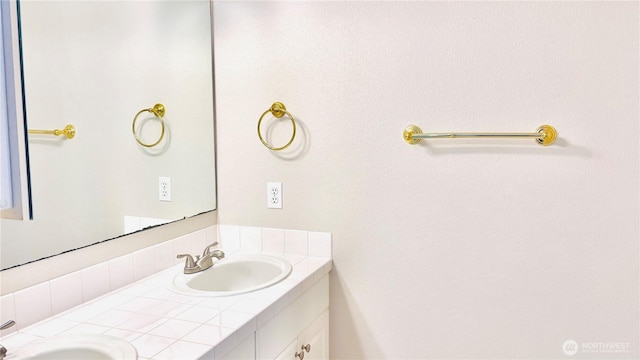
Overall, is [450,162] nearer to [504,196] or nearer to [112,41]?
[504,196]

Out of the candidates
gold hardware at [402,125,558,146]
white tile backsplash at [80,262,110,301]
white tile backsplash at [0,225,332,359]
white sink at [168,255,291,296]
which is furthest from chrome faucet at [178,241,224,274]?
gold hardware at [402,125,558,146]

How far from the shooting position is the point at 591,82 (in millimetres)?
1397

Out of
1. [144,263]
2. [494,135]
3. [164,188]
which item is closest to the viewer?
[494,135]

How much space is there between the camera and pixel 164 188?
1744 mm

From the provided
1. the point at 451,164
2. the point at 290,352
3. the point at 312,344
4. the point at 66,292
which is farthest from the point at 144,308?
the point at 451,164

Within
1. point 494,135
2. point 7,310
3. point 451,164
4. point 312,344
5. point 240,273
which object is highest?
point 494,135

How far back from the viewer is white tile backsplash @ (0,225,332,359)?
3.66 ft

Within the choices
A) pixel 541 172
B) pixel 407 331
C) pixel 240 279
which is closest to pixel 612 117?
pixel 541 172

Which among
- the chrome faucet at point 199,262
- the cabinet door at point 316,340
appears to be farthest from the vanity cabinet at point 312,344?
the chrome faucet at point 199,262

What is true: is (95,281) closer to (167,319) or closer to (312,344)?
(167,319)

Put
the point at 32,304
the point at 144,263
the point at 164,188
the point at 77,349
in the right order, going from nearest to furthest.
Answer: the point at 77,349
the point at 32,304
the point at 144,263
the point at 164,188

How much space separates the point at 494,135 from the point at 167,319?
115 centimetres

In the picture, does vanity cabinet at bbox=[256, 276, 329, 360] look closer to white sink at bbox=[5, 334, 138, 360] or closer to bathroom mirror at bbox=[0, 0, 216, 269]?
white sink at bbox=[5, 334, 138, 360]

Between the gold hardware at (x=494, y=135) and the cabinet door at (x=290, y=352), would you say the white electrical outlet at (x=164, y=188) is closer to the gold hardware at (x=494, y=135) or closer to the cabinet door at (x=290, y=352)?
the cabinet door at (x=290, y=352)
